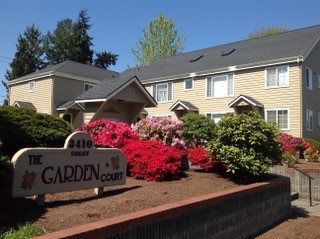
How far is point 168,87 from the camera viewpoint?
3147 centimetres

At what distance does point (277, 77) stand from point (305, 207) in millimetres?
15066

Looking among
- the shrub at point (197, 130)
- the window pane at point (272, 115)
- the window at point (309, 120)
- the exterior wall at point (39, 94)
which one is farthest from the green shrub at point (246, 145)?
the exterior wall at point (39, 94)

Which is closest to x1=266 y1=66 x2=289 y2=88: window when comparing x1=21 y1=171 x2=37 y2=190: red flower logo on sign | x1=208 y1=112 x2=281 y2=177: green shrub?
x1=208 y1=112 x2=281 y2=177: green shrub

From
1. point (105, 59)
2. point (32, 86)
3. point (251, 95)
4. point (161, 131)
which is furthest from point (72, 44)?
A: point (161, 131)

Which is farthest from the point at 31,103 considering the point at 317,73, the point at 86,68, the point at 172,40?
the point at 172,40

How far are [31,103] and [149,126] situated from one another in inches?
991

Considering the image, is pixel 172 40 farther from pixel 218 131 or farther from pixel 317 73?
pixel 218 131

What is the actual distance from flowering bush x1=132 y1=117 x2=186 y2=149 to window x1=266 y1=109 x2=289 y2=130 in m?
14.7

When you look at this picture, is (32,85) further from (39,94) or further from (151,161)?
(151,161)

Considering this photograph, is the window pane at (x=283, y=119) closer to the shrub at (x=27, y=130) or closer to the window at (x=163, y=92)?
the window at (x=163, y=92)

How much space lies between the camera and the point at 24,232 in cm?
413

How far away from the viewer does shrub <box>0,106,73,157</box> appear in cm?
711

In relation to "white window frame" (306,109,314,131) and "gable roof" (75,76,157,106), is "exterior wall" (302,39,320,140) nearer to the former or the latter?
"white window frame" (306,109,314,131)

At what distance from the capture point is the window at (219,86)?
27281 millimetres
